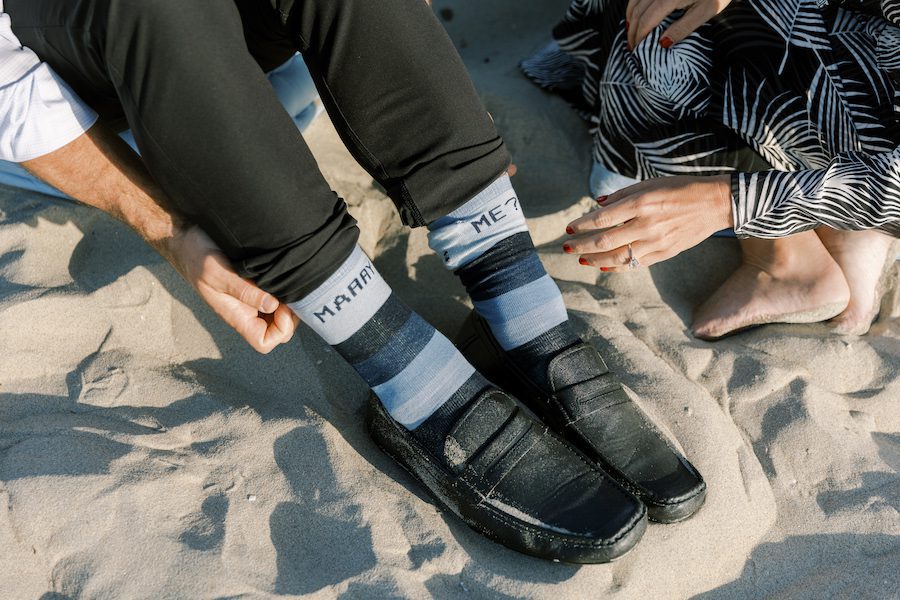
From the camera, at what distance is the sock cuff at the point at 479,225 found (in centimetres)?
116

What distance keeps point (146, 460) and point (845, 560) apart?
1.17 meters

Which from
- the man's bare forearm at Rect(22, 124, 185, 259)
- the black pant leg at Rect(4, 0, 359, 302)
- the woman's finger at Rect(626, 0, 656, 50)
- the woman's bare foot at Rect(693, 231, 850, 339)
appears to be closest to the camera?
the black pant leg at Rect(4, 0, 359, 302)

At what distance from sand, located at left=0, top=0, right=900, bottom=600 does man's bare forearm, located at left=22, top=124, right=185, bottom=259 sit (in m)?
0.27

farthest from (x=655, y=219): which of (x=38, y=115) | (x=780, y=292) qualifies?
(x=38, y=115)

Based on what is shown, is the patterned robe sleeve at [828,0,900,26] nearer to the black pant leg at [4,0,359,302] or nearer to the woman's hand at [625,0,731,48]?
the woman's hand at [625,0,731,48]

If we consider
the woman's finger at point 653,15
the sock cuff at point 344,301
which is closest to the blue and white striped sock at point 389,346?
the sock cuff at point 344,301

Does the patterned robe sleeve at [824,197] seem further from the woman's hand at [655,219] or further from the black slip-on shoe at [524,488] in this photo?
the black slip-on shoe at [524,488]

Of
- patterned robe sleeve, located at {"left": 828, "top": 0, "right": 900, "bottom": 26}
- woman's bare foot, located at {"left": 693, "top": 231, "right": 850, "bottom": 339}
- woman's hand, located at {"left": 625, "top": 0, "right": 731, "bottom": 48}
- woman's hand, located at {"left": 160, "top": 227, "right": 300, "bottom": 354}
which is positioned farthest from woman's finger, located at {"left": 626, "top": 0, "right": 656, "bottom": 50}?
woman's hand, located at {"left": 160, "top": 227, "right": 300, "bottom": 354}

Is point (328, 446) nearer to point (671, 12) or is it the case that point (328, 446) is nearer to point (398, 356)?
point (398, 356)

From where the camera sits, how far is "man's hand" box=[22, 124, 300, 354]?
106cm

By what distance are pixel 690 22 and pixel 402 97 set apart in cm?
62

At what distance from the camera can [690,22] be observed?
1.31 meters

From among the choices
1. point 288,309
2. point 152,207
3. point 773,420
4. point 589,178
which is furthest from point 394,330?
point 589,178

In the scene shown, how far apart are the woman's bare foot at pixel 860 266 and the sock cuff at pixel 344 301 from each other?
1.07 meters
